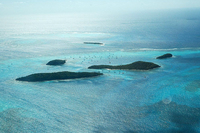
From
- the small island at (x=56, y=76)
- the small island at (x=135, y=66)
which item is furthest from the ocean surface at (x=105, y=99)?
the small island at (x=135, y=66)

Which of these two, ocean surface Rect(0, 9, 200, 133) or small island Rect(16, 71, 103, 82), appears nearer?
ocean surface Rect(0, 9, 200, 133)

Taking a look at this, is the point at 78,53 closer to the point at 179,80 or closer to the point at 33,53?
the point at 33,53

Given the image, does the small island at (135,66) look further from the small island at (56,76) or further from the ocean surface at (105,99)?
the small island at (56,76)

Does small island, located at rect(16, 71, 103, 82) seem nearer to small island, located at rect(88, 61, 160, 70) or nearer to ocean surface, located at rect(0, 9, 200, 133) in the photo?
ocean surface, located at rect(0, 9, 200, 133)

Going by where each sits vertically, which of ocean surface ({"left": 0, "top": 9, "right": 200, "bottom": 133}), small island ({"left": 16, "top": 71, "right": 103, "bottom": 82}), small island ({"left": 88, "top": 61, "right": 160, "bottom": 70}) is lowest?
ocean surface ({"left": 0, "top": 9, "right": 200, "bottom": 133})

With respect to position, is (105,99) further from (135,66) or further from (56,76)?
(135,66)

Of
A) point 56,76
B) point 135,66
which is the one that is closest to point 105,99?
point 56,76

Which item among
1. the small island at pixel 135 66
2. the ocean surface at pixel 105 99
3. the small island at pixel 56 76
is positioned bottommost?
the ocean surface at pixel 105 99

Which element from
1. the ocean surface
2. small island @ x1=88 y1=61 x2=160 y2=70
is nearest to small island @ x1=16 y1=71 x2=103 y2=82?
the ocean surface

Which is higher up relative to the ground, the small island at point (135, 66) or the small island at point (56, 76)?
the small island at point (135, 66)

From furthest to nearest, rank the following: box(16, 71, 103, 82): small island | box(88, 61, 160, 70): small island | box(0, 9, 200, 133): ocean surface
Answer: box(88, 61, 160, 70): small island, box(16, 71, 103, 82): small island, box(0, 9, 200, 133): ocean surface

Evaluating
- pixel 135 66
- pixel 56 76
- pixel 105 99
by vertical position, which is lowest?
pixel 105 99
